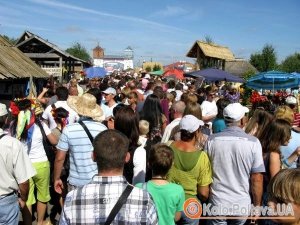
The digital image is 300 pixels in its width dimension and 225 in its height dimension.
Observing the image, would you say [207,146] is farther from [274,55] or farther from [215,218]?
[274,55]

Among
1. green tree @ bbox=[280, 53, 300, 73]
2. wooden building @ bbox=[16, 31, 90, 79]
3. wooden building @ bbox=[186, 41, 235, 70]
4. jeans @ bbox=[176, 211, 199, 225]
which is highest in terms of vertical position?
green tree @ bbox=[280, 53, 300, 73]

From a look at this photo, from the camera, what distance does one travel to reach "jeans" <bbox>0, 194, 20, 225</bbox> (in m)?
3.45

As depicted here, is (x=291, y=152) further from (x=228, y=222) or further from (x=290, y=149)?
(x=228, y=222)

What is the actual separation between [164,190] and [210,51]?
24.1m

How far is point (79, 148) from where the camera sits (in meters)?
4.12

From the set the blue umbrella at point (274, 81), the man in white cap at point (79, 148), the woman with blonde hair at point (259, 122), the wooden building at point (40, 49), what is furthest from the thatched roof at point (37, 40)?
the woman with blonde hair at point (259, 122)

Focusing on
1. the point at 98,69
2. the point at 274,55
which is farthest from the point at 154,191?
the point at 274,55

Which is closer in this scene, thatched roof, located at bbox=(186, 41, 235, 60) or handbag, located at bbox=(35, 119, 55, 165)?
handbag, located at bbox=(35, 119, 55, 165)

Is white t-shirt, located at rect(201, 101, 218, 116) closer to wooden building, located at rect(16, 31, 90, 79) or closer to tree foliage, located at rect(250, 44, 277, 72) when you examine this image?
wooden building, located at rect(16, 31, 90, 79)

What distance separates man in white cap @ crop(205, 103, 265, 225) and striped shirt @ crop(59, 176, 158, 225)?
1648 mm

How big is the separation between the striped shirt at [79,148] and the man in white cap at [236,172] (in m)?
1.49

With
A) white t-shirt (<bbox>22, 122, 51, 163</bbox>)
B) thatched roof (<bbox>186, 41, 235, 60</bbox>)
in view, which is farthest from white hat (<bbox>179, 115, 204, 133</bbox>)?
thatched roof (<bbox>186, 41, 235, 60</bbox>)

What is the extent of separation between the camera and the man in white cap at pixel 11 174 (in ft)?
11.1

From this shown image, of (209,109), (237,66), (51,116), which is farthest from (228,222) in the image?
(237,66)
